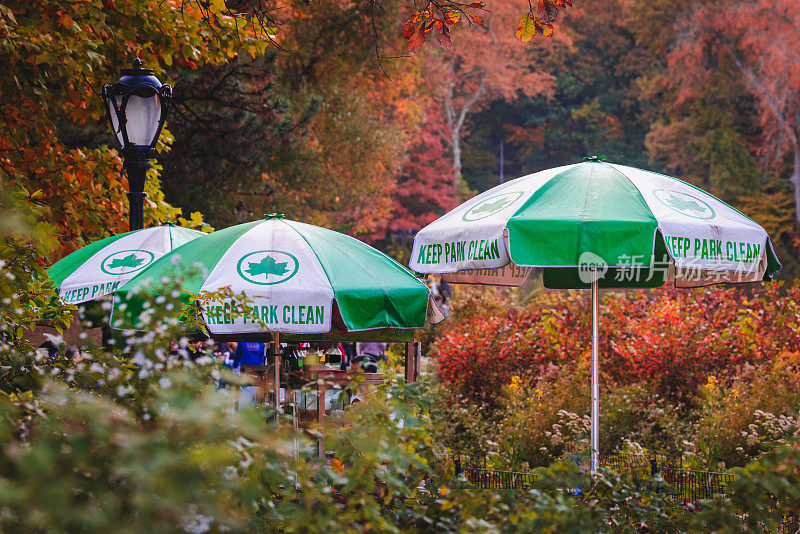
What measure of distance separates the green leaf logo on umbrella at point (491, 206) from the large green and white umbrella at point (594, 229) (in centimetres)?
1

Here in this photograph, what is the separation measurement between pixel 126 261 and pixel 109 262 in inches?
5.4

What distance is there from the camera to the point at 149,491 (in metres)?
2.21

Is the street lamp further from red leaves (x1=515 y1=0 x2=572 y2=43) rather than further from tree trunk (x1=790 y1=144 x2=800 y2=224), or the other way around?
tree trunk (x1=790 y1=144 x2=800 y2=224)

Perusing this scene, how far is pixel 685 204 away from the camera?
220 inches

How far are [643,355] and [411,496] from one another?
23.5 ft

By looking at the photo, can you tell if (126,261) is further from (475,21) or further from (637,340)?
(637,340)

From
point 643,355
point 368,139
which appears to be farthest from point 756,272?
point 368,139

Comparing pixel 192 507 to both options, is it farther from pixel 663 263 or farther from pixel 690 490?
pixel 663 263

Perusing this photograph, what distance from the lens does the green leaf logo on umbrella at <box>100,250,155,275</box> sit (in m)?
7.08

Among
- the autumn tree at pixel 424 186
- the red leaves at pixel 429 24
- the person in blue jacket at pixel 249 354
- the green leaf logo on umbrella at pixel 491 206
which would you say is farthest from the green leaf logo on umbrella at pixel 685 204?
the autumn tree at pixel 424 186

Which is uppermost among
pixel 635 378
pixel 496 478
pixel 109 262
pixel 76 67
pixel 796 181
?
pixel 796 181

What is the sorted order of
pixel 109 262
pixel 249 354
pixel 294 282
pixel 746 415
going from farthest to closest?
pixel 249 354, pixel 746 415, pixel 109 262, pixel 294 282

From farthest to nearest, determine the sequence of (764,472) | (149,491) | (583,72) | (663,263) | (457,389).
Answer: (583,72) < (457,389) < (663,263) < (764,472) < (149,491)

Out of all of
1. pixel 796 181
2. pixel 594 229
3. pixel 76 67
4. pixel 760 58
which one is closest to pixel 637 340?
pixel 594 229
